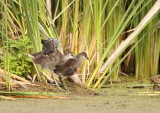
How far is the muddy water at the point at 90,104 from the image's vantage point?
4309 mm

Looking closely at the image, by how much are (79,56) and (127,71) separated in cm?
198

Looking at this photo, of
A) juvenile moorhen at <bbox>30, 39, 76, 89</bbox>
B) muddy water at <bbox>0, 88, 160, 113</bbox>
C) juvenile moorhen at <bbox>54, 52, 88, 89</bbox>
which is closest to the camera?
muddy water at <bbox>0, 88, 160, 113</bbox>

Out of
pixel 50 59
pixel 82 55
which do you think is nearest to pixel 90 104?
pixel 50 59

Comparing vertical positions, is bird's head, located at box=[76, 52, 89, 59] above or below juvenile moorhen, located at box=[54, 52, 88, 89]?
above

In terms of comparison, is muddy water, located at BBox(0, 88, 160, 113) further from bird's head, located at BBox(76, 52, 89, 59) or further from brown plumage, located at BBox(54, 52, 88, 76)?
bird's head, located at BBox(76, 52, 89, 59)

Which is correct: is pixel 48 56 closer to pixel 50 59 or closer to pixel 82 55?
pixel 50 59

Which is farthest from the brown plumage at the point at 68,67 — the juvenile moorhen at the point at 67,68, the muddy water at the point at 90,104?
the muddy water at the point at 90,104

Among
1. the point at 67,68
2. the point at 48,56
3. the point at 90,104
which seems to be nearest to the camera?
the point at 90,104

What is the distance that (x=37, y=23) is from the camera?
5.64 meters

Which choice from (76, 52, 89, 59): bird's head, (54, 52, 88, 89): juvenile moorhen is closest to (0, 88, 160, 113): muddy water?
(54, 52, 88, 89): juvenile moorhen

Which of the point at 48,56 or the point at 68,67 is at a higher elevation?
the point at 48,56

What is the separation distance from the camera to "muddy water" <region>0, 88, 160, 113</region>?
431cm

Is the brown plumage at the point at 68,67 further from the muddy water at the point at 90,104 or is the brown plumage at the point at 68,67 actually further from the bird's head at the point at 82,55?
the muddy water at the point at 90,104

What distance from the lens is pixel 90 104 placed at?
465 cm
